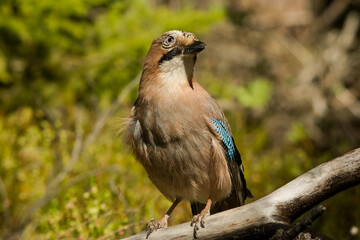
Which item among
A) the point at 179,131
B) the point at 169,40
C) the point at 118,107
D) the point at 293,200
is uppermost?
the point at 169,40

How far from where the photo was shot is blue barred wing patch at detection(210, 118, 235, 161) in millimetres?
4355

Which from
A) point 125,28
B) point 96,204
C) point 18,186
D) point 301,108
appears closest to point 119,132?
point 96,204

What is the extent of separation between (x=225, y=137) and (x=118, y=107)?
3.58 meters

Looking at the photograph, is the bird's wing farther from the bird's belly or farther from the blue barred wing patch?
the bird's belly

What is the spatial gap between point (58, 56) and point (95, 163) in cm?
181

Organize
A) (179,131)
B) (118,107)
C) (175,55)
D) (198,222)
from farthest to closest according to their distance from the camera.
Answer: (118,107) < (175,55) < (179,131) < (198,222)

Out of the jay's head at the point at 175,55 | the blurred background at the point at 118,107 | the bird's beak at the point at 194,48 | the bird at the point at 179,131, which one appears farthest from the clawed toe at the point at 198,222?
the bird's beak at the point at 194,48

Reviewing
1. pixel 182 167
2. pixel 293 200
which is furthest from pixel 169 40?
pixel 293 200

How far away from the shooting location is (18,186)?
20.9 feet

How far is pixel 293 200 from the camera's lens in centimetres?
344

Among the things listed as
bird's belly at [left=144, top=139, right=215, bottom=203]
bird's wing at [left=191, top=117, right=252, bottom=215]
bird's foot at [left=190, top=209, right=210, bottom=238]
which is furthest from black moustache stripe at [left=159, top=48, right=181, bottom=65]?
bird's foot at [left=190, top=209, right=210, bottom=238]

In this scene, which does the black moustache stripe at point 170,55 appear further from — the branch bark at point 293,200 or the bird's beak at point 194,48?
the branch bark at point 293,200

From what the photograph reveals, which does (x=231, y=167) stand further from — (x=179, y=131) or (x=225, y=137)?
(x=179, y=131)

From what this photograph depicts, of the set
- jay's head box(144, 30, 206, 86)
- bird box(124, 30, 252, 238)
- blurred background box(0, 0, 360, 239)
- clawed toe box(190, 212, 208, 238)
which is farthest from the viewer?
blurred background box(0, 0, 360, 239)
